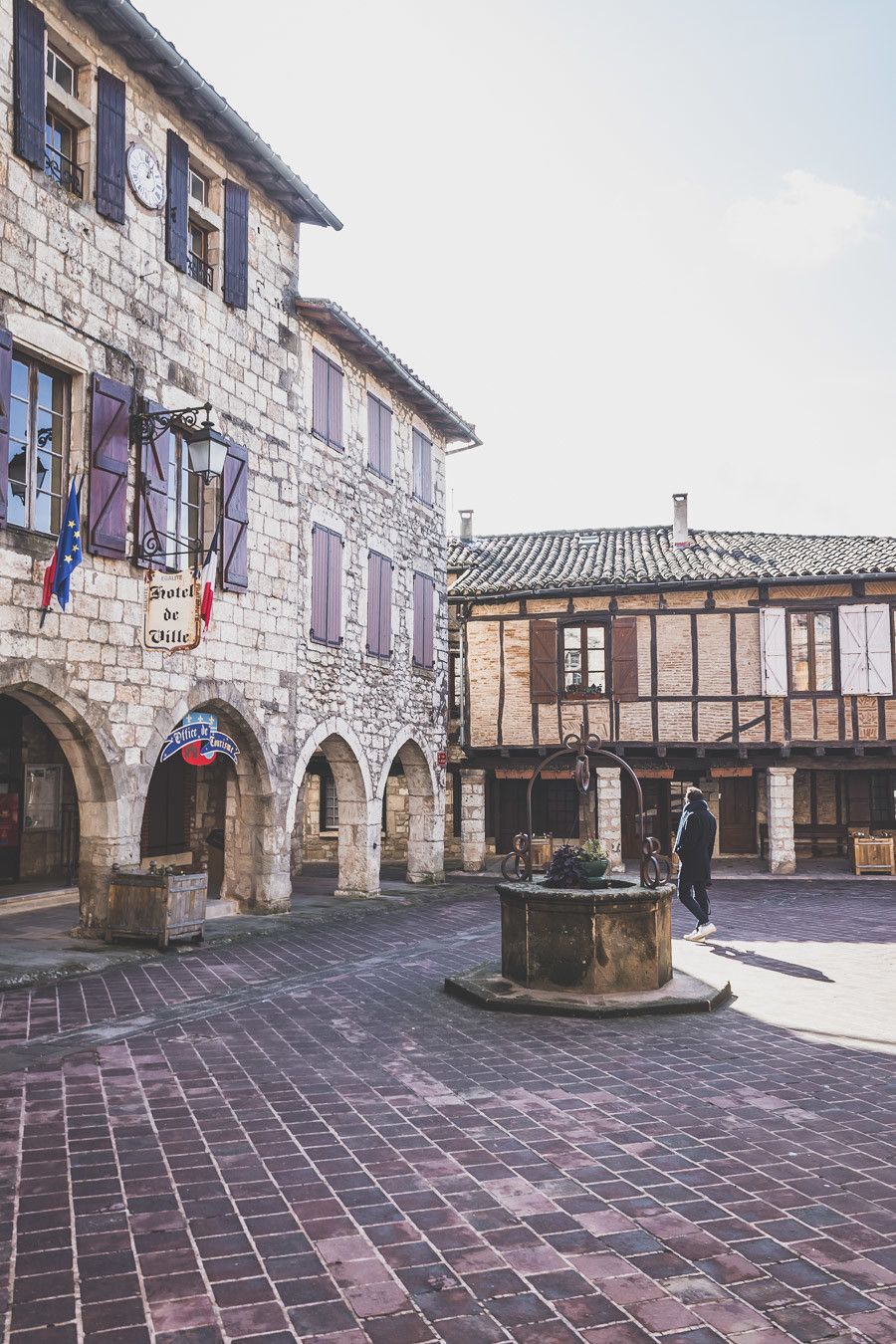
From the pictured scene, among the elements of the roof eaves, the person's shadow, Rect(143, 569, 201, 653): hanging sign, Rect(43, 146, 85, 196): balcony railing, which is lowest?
the person's shadow

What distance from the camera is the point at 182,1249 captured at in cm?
377

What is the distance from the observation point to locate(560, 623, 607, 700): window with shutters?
2078 cm

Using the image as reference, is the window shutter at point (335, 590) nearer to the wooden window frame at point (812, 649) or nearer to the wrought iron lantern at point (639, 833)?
the wrought iron lantern at point (639, 833)

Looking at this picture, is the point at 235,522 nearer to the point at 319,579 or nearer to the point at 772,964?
the point at 319,579

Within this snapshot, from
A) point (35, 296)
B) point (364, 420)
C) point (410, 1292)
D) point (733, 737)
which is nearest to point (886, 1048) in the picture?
point (410, 1292)

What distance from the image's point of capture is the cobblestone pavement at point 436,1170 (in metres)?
3.38

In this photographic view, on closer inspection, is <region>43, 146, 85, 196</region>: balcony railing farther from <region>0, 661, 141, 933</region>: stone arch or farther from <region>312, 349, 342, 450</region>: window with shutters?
<region>0, 661, 141, 933</region>: stone arch

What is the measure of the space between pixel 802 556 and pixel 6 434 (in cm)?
1706

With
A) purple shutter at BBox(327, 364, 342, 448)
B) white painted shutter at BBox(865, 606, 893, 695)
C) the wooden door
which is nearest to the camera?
purple shutter at BBox(327, 364, 342, 448)

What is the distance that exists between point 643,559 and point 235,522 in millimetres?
12204

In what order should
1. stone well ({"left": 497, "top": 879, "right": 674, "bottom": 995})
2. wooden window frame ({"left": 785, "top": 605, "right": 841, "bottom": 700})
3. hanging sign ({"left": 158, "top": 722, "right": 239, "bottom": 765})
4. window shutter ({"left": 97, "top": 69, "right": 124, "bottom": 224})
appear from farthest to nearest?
wooden window frame ({"left": 785, "top": 605, "right": 841, "bottom": 700})
hanging sign ({"left": 158, "top": 722, "right": 239, "bottom": 765})
window shutter ({"left": 97, "top": 69, "right": 124, "bottom": 224})
stone well ({"left": 497, "top": 879, "right": 674, "bottom": 995})

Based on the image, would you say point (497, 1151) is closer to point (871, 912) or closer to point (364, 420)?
point (871, 912)

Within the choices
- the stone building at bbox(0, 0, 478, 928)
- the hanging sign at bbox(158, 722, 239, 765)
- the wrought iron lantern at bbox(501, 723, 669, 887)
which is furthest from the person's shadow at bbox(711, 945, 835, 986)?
the hanging sign at bbox(158, 722, 239, 765)

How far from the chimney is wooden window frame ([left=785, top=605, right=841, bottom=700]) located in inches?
161
